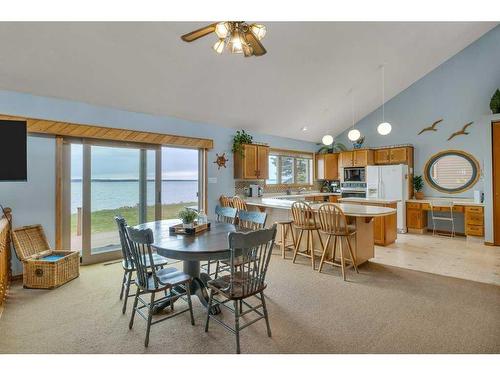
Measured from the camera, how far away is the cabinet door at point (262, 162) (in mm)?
6051

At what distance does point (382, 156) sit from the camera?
7.04m

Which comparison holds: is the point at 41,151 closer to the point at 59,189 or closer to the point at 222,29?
the point at 59,189

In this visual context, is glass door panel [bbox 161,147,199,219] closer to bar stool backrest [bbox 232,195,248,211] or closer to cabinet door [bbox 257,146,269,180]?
bar stool backrest [bbox 232,195,248,211]

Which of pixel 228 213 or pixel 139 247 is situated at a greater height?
pixel 228 213

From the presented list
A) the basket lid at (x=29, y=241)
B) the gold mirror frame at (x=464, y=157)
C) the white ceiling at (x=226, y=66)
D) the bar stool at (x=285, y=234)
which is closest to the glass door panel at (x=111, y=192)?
the basket lid at (x=29, y=241)

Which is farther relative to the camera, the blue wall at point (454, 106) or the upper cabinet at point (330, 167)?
the upper cabinet at point (330, 167)

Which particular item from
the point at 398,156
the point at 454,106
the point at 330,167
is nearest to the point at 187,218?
the point at 398,156

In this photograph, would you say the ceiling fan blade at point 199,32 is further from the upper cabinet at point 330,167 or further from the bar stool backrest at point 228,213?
the upper cabinet at point 330,167

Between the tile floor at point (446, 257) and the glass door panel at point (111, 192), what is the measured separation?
415 cm

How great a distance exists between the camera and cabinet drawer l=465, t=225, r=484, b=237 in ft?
17.6

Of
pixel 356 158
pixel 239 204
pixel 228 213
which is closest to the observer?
pixel 228 213

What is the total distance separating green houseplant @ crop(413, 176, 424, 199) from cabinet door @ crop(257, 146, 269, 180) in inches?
150

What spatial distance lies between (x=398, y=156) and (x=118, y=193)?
6.48 meters
